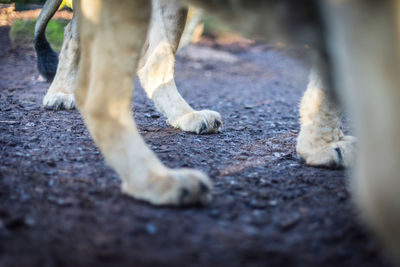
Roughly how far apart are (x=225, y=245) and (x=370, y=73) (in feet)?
2.34

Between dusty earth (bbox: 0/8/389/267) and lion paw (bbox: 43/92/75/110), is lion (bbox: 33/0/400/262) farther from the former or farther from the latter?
lion paw (bbox: 43/92/75/110)

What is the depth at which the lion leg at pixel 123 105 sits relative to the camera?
1729 mm

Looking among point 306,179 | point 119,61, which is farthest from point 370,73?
point 306,179

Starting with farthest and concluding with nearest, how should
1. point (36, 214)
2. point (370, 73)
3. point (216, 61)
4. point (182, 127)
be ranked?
point (216, 61)
point (182, 127)
point (36, 214)
point (370, 73)

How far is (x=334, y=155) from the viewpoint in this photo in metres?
2.40

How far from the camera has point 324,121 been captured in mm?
2559

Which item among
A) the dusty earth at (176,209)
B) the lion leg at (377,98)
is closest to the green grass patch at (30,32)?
the dusty earth at (176,209)

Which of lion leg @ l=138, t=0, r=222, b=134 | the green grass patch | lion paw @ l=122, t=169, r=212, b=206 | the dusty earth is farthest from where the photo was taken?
the green grass patch

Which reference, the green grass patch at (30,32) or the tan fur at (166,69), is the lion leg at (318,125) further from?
the green grass patch at (30,32)

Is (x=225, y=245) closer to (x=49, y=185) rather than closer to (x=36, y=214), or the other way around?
(x=36, y=214)

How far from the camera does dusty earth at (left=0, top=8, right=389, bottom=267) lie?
4.58ft

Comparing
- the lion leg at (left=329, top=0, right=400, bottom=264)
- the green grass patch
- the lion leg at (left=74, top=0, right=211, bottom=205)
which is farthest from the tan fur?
the green grass patch

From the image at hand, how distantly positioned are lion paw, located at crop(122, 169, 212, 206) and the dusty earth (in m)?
0.04

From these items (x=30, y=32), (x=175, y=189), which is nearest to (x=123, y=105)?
(x=175, y=189)
